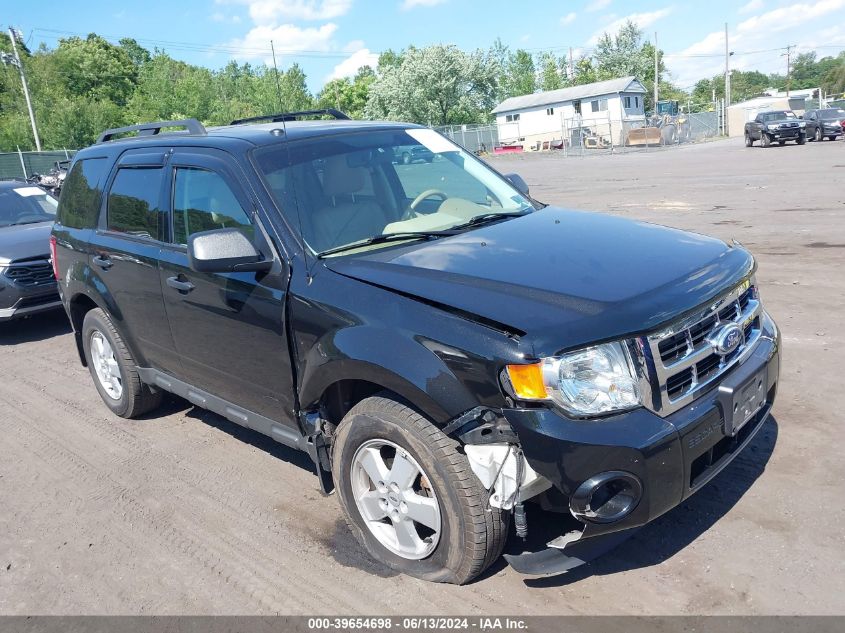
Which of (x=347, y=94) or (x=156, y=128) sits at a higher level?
(x=347, y=94)

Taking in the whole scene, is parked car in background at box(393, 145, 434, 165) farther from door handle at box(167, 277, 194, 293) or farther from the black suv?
door handle at box(167, 277, 194, 293)

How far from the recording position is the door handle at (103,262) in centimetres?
493

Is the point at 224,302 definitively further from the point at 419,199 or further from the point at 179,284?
the point at 419,199

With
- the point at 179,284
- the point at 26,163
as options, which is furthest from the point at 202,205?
the point at 26,163

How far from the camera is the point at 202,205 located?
4113mm

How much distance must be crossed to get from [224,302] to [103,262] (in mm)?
1667

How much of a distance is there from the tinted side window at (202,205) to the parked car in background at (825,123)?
36.4 m

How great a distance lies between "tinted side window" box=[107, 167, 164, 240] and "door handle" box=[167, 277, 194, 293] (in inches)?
13.2

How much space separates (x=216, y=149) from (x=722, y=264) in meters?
2.68

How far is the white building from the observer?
2484 inches

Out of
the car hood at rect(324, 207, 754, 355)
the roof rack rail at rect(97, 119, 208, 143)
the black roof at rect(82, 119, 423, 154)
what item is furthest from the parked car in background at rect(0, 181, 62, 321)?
the car hood at rect(324, 207, 754, 355)

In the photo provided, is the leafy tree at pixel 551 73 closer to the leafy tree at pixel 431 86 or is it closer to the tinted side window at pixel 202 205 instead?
the leafy tree at pixel 431 86

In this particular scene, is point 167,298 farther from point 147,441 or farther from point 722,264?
point 722,264

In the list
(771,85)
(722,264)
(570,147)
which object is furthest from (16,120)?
(771,85)
